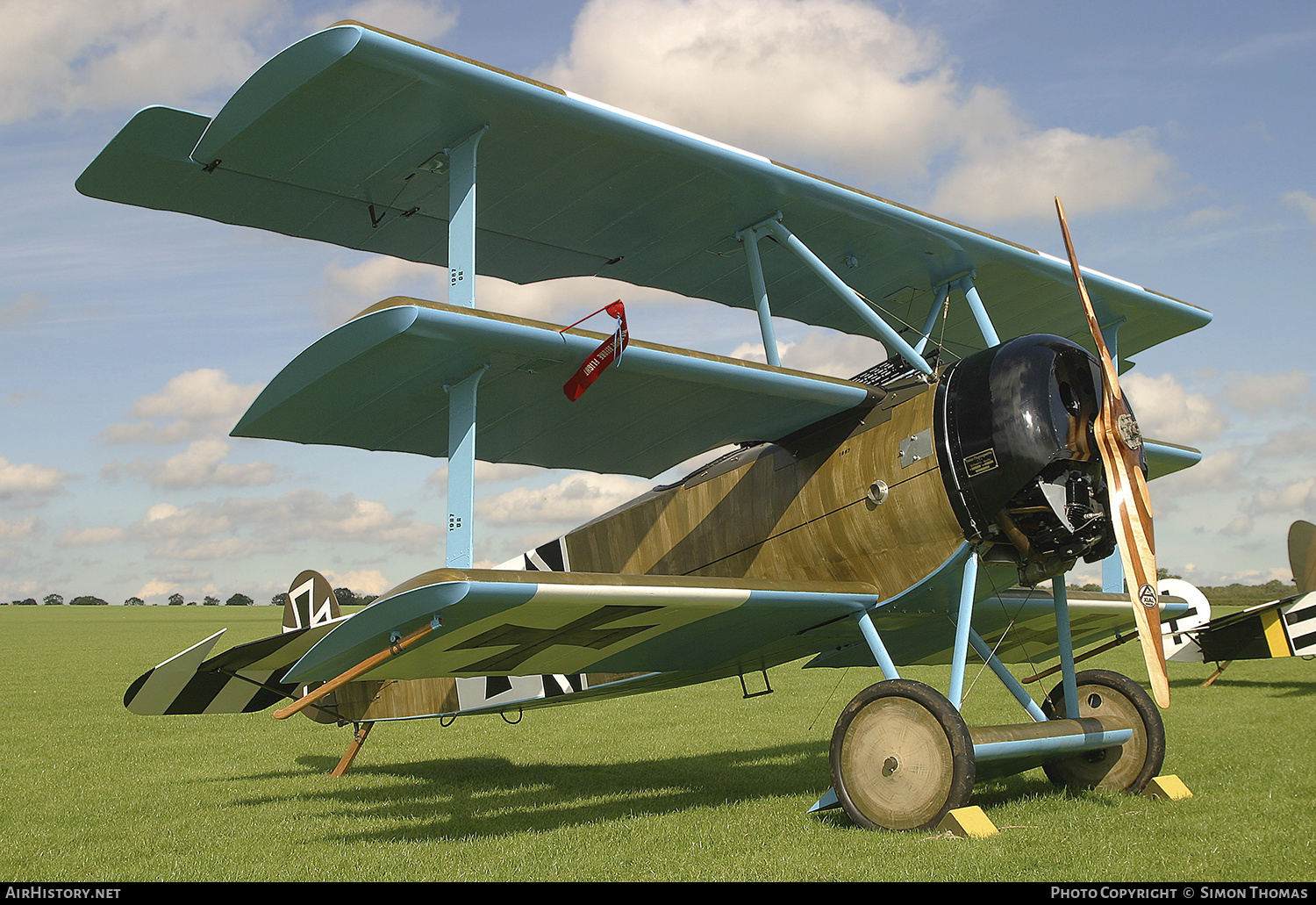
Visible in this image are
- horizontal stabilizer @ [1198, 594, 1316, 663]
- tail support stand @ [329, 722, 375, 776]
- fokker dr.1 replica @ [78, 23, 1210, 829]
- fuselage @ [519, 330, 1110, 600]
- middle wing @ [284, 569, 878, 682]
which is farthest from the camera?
horizontal stabilizer @ [1198, 594, 1316, 663]

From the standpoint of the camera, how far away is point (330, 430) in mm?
6305

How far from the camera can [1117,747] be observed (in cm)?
713

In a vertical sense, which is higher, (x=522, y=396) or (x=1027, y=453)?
(x=522, y=396)

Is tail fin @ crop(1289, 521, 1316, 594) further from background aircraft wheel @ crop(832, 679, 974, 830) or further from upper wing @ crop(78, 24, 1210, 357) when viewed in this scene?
background aircraft wheel @ crop(832, 679, 974, 830)

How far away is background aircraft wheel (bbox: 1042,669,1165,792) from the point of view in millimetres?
6988

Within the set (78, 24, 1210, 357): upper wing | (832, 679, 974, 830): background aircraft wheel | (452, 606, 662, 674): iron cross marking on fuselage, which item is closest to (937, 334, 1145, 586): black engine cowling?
(832, 679, 974, 830): background aircraft wheel

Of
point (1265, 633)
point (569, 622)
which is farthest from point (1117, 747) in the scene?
point (1265, 633)

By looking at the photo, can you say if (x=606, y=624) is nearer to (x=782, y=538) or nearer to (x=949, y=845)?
(x=782, y=538)

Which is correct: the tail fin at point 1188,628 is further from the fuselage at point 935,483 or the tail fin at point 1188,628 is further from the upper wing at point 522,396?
the upper wing at point 522,396

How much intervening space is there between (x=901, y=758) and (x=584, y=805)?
2.82m

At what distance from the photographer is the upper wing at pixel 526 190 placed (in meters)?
5.50

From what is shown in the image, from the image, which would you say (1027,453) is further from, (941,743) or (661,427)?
(661,427)

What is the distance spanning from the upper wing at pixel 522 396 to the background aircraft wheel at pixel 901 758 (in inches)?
78.9

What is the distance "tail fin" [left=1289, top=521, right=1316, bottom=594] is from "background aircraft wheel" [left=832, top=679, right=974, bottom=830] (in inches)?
564
